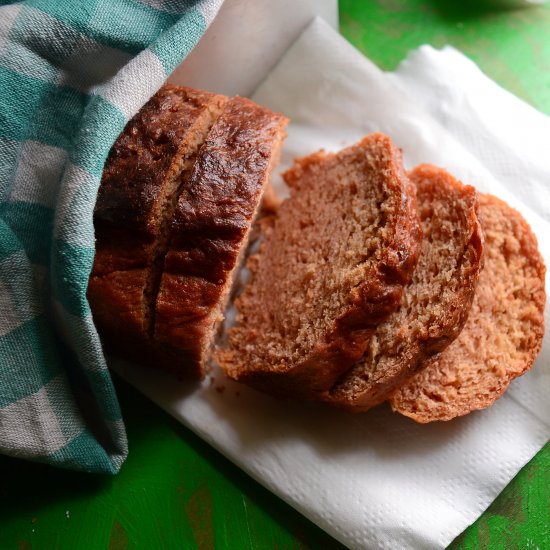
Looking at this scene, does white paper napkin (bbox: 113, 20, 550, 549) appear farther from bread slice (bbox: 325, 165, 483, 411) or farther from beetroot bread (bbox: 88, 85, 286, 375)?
beetroot bread (bbox: 88, 85, 286, 375)

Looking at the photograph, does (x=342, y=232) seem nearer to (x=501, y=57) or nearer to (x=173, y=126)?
(x=173, y=126)

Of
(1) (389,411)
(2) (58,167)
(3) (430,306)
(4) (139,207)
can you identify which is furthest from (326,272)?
(2) (58,167)

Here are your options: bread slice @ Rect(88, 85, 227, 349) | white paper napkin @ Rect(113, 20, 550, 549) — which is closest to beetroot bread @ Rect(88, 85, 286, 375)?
bread slice @ Rect(88, 85, 227, 349)

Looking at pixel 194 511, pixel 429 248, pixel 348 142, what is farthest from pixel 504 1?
pixel 194 511

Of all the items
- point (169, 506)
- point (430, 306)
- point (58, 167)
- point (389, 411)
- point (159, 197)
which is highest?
point (430, 306)

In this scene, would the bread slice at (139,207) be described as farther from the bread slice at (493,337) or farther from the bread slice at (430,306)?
the bread slice at (493,337)

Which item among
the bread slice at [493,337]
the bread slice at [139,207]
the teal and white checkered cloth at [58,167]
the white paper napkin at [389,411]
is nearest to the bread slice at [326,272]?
the white paper napkin at [389,411]

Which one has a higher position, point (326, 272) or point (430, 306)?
point (430, 306)

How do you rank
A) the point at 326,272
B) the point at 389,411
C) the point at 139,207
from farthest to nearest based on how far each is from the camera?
the point at 389,411, the point at 326,272, the point at 139,207

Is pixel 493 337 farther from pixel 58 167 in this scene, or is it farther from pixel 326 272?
pixel 58 167
